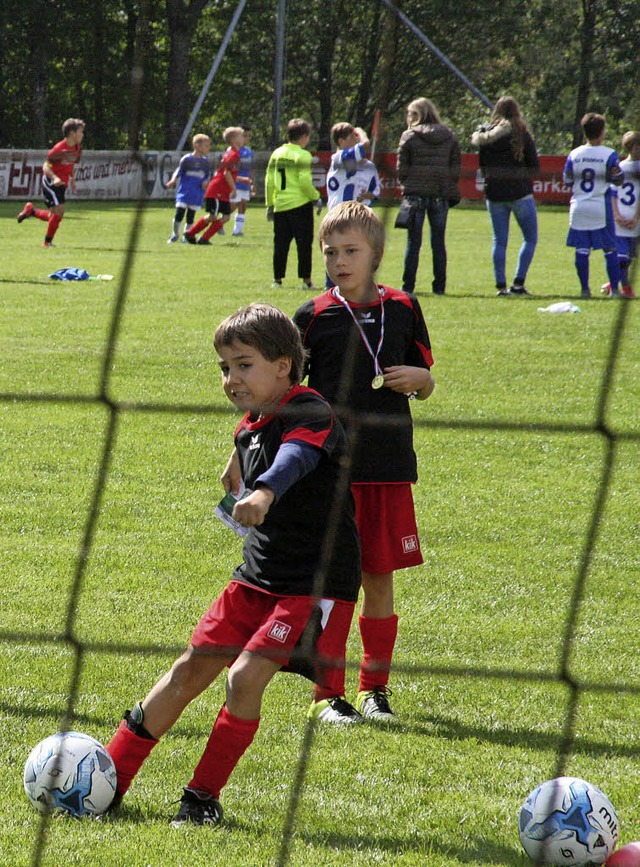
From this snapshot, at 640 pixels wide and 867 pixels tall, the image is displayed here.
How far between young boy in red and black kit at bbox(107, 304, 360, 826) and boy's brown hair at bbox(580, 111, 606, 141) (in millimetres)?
7382

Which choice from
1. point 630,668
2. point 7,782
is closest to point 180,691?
point 7,782

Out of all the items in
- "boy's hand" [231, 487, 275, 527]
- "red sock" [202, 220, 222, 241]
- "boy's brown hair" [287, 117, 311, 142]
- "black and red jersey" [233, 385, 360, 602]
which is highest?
"boy's brown hair" [287, 117, 311, 142]

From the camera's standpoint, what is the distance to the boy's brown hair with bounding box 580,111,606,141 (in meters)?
9.40

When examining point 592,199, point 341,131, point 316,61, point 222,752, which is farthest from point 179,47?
point 222,752

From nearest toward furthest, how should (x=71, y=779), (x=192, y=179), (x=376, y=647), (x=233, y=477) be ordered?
(x=71, y=779) → (x=233, y=477) → (x=376, y=647) → (x=192, y=179)

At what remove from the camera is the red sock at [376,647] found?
3.22 m

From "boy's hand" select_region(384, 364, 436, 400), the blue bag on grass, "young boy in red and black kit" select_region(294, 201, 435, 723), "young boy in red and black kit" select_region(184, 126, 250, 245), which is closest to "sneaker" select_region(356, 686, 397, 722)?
"young boy in red and black kit" select_region(294, 201, 435, 723)

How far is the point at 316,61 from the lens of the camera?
27.1 feet

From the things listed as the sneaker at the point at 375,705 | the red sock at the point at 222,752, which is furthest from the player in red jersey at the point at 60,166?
the red sock at the point at 222,752

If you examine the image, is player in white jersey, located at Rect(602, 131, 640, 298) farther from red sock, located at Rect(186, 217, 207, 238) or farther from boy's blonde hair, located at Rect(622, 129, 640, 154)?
red sock, located at Rect(186, 217, 207, 238)

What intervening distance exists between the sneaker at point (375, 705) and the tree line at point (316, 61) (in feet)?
5.72

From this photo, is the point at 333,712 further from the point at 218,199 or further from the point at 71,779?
the point at 218,199

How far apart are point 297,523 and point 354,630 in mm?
1217

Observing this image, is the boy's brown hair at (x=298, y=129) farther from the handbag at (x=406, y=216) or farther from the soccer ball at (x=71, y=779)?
the soccer ball at (x=71, y=779)
